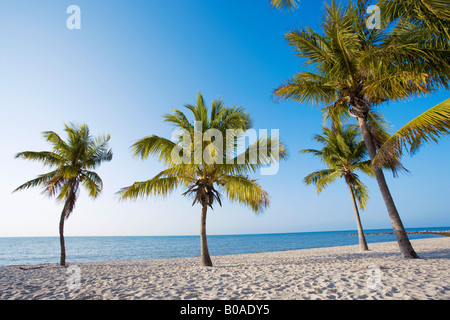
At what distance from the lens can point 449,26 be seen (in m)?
4.63

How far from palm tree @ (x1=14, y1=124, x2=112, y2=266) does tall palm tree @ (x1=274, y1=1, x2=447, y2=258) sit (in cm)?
921

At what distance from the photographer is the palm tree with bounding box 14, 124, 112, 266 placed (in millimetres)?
9781

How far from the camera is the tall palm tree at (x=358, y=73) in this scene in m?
6.08

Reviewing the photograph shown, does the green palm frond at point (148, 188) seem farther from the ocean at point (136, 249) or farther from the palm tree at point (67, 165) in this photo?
the ocean at point (136, 249)

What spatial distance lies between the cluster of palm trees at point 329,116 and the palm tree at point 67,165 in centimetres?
4

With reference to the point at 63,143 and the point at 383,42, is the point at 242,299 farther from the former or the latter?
the point at 63,143

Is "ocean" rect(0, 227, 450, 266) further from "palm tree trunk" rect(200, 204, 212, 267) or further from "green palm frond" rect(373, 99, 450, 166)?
"green palm frond" rect(373, 99, 450, 166)

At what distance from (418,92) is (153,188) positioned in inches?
355

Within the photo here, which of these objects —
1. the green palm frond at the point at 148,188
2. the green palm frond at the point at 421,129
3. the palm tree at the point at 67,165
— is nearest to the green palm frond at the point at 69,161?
the palm tree at the point at 67,165

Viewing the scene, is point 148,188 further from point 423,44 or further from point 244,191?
point 423,44

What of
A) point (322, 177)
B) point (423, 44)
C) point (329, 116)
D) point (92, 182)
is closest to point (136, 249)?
point (92, 182)

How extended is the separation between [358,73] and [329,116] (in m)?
2.38

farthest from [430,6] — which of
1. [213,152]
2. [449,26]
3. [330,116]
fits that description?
[213,152]

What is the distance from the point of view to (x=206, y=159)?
8.09 m
